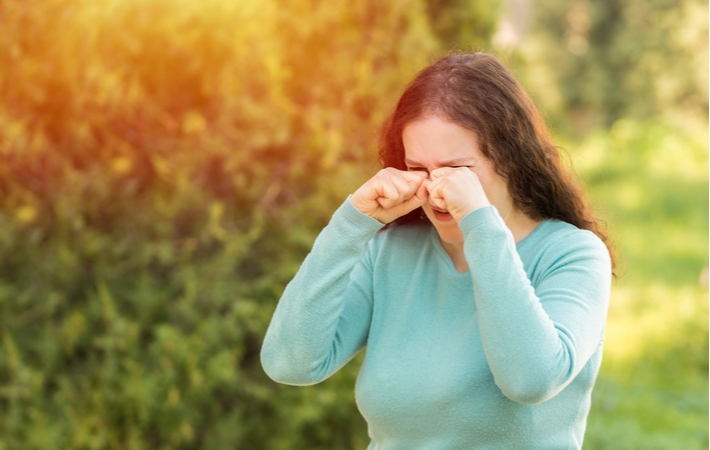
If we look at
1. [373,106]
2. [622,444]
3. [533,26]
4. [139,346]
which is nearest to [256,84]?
[373,106]

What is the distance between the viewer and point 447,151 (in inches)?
72.5

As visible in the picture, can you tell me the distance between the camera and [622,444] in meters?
4.45

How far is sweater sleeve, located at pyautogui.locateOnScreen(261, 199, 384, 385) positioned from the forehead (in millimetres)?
203

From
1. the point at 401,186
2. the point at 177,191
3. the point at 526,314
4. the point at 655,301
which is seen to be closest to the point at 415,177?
the point at 401,186

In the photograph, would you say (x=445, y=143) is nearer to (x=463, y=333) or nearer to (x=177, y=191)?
(x=463, y=333)

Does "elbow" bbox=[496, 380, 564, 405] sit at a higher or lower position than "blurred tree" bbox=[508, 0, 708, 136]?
higher

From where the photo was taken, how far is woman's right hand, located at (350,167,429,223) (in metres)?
1.83

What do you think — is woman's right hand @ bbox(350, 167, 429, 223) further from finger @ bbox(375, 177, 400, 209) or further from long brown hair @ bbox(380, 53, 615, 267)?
long brown hair @ bbox(380, 53, 615, 267)

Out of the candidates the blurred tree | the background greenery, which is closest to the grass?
the background greenery

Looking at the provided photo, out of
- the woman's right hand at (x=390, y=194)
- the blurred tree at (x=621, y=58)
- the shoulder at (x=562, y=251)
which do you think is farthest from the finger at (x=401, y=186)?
the blurred tree at (x=621, y=58)

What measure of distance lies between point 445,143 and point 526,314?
1.54ft

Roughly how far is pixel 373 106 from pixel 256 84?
56 centimetres

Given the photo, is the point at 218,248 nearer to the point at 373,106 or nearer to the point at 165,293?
the point at 165,293

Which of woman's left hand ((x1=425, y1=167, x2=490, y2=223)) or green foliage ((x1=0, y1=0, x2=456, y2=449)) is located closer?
woman's left hand ((x1=425, y1=167, x2=490, y2=223))
